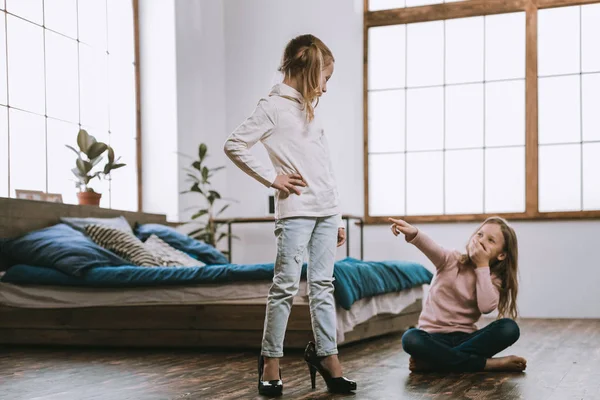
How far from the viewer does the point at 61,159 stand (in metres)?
5.01

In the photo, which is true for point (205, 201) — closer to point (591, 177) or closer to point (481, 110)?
point (481, 110)

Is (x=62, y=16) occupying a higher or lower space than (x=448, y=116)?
higher

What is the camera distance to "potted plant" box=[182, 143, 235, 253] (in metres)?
5.64

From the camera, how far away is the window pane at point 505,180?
5727 mm

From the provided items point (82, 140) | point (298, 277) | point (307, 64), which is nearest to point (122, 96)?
point (82, 140)

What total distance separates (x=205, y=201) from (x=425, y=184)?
1.76 meters

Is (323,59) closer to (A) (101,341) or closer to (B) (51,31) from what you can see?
(A) (101,341)

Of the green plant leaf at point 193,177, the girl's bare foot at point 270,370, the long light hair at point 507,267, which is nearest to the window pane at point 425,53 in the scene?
the green plant leaf at point 193,177

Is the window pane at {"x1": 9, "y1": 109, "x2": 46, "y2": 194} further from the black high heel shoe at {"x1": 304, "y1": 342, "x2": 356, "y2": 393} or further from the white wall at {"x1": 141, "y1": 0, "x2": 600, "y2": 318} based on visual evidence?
the black high heel shoe at {"x1": 304, "y1": 342, "x2": 356, "y2": 393}

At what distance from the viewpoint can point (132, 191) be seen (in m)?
5.79

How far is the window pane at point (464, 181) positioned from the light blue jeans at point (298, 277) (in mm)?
3665

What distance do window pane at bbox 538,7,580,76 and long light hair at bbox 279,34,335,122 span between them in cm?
380

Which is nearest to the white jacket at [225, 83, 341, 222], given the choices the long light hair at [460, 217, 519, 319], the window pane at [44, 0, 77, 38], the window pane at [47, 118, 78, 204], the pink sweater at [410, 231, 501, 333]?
the pink sweater at [410, 231, 501, 333]

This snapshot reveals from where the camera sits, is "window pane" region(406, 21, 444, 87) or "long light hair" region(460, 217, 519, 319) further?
"window pane" region(406, 21, 444, 87)
